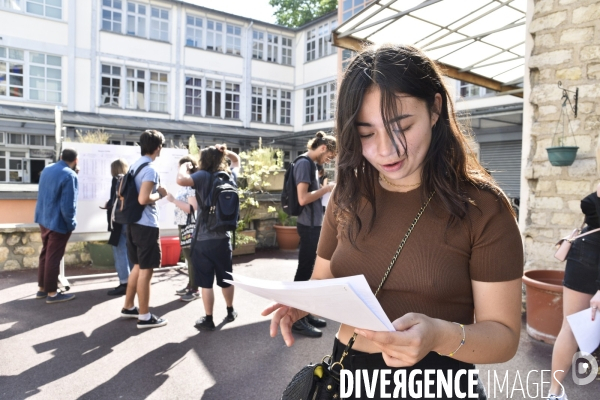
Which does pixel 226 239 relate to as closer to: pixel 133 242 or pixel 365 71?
pixel 133 242

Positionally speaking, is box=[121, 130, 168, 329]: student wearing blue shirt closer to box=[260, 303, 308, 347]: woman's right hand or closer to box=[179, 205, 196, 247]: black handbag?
box=[179, 205, 196, 247]: black handbag

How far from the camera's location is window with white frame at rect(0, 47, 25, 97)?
1939cm

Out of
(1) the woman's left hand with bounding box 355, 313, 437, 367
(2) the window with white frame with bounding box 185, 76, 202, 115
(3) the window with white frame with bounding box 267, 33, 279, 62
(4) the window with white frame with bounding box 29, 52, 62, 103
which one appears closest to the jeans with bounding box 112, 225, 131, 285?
(1) the woman's left hand with bounding box 355, 313, 437, 367

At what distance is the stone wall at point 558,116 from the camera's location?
179 inches

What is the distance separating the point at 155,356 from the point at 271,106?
2432cm

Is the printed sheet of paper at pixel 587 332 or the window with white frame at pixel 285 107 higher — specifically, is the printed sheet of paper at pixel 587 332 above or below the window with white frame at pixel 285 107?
below

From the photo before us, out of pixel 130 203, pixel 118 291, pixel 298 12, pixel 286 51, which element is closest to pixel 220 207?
pixel 130 203

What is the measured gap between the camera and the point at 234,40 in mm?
25594

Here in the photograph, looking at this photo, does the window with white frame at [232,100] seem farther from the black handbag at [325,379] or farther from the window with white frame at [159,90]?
the black handbag at [325,379]

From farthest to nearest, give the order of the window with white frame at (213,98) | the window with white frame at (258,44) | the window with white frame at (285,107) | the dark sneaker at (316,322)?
1. the window with white frame at (285,107)
2. the window with white frame at (258,44)
3. the window with white frame at (213,98)
4. the dark sneaker at (316,322)

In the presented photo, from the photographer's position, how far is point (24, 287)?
244 inches

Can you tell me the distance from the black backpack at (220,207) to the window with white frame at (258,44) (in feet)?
76.6

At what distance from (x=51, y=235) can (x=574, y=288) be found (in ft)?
18.2

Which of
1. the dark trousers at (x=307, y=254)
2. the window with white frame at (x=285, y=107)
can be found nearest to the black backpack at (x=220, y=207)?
the dark trousers at (x=307, y=254)
